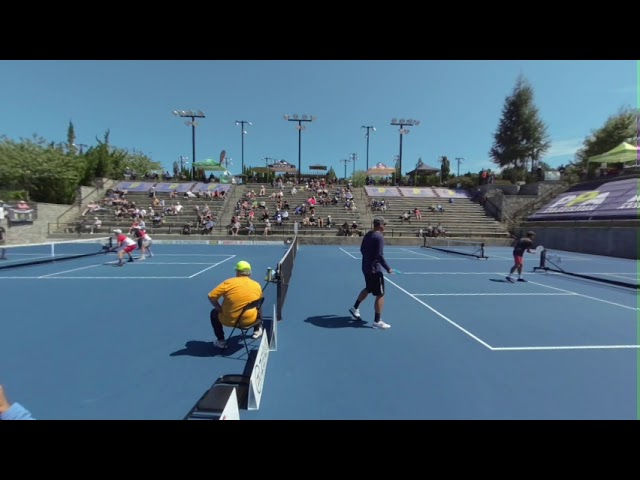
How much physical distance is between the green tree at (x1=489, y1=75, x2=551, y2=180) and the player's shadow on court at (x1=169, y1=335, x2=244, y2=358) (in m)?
45.5

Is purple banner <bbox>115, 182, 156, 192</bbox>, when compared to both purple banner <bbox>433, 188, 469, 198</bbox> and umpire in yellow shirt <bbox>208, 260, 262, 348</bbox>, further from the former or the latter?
umpire in yellow shirt <bbox>208, 260, 262, 348</bbox>

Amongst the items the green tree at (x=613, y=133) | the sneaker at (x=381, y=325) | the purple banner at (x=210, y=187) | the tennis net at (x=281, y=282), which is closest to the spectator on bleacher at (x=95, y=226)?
the purple banner at (x=210, y=187)

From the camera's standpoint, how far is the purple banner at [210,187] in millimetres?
34469

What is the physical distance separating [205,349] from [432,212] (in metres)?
29.9

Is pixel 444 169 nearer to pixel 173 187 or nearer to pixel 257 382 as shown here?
pixel 173 187

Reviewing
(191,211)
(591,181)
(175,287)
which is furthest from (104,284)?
(591,181)

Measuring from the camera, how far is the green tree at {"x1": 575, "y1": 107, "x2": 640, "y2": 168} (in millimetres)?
34531

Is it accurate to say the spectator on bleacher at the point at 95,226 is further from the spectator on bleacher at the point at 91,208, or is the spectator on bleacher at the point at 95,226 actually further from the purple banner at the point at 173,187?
the purple banner at the point at 173,187

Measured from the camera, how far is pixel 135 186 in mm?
33938

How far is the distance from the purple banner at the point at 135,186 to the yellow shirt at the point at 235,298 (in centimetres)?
3488

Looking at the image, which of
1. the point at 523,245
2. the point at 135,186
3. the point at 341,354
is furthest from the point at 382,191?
the point at 341,354

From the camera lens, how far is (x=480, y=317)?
6.10 metres
